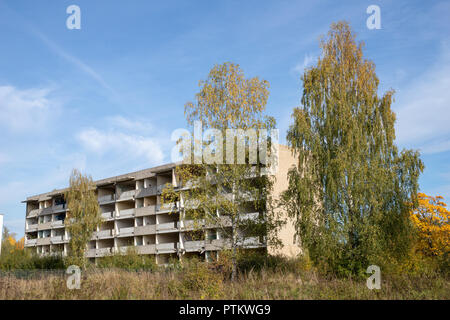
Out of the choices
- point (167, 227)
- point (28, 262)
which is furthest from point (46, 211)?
point (167, 227)

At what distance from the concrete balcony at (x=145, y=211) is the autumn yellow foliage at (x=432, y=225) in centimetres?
3009

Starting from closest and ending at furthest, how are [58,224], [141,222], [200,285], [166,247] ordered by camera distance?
[200,285], [166,247], [141,222], [58,224]

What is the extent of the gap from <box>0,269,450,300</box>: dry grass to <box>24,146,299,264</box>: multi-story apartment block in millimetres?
23072

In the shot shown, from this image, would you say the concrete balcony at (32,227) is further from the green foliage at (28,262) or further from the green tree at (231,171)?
the green tree at (231,171)

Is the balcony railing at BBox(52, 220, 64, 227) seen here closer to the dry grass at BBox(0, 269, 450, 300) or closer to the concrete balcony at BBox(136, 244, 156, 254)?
the concrete balcony at BBox(136, 244, 156, 254)

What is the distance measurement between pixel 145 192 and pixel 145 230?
4.70m

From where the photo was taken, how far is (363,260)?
19.2 metres

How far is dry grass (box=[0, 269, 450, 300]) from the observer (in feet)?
46.6

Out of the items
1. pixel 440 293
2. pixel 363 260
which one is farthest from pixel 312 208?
pixel 440 293

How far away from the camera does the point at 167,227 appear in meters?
48.2

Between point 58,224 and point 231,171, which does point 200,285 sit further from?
point 58,224

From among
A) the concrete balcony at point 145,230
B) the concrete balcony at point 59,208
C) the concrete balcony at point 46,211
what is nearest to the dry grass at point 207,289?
the concrete balcony at point 145,230

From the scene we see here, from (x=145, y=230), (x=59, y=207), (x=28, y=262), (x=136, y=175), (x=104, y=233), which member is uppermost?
(x=136, y=175)
